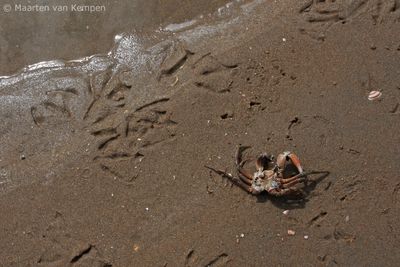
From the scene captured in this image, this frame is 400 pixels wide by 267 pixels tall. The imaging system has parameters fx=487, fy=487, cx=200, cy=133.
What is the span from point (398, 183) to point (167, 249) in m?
2.35

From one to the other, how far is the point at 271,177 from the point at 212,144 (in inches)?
26.9

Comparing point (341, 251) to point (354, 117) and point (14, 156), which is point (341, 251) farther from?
point (14, 156)

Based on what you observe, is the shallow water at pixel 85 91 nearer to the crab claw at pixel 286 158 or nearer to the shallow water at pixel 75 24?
the shallow water at pixel 75 24

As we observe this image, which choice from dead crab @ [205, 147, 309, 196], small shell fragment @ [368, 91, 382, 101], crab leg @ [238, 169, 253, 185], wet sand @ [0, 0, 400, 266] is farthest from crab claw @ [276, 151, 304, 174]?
small shell fragment @ [368, 91, 382, 101]

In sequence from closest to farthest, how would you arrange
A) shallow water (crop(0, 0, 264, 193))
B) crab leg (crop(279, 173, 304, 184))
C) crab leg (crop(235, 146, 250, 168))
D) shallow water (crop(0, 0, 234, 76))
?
crab leg (crop(279, 173, 304, 184)), crab leg (crop(235, 146, 250, 168)), shallow water (crop(0, 0, 264, 193)), shallow water (crop(0, 0, 234, 76))

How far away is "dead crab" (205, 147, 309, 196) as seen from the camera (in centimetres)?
468

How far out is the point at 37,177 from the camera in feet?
16.3

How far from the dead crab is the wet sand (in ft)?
0.39

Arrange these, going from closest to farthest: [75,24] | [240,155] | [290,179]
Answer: [290,179]
[240,155]
[75,24]

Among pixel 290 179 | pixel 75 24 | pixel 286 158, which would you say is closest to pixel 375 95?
pixel 286 158

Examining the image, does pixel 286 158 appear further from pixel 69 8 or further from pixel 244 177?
pixel 69 8

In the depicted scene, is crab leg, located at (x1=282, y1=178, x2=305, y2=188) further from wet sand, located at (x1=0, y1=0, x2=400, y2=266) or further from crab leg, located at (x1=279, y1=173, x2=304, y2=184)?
wet sand, located at (x1=0, y1=0, x2=400, y2=266)

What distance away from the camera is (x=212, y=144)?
4.94 m

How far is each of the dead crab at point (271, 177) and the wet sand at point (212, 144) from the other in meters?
0.12
